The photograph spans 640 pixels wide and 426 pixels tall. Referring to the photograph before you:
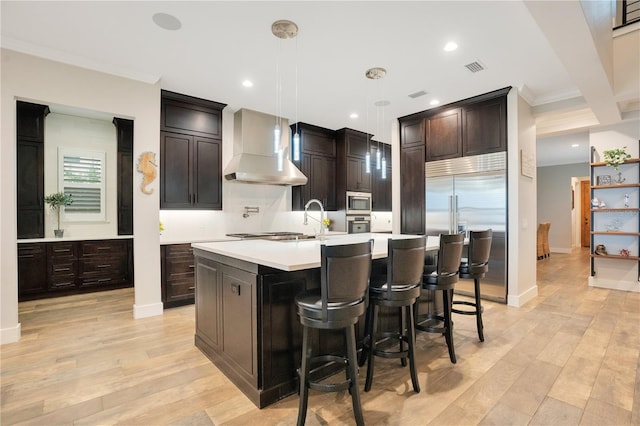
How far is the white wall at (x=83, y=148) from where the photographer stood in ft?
16.2

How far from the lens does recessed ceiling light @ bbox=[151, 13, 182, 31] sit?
266 cm

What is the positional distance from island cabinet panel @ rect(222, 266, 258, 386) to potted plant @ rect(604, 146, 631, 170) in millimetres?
6107

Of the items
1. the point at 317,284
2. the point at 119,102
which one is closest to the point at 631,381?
the point at 317,284

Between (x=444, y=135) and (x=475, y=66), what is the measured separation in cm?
141

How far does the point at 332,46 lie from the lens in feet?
10.2

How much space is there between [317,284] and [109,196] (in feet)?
16.4

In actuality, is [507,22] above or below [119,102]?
above

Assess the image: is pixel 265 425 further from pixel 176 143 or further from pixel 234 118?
pixel 234 118

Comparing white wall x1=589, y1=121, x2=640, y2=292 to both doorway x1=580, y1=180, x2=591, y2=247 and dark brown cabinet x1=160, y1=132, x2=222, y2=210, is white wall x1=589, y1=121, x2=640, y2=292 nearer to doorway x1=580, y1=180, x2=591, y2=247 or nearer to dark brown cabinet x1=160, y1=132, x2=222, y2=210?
dark brown cabinet x1=160, y1=132, x2=222, y2=210

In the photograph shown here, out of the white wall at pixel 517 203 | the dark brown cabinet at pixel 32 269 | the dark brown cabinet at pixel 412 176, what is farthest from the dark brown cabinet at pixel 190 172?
the white wall at pixel 517 203

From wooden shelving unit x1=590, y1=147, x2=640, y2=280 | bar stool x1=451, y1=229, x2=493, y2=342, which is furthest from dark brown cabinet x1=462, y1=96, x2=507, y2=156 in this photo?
wooden shelving unit x1=590, y1=147, x2=640, y2=280

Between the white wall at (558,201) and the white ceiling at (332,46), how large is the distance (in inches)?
245

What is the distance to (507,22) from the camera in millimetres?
2725

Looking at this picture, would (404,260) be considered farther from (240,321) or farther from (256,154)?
(256,154)
